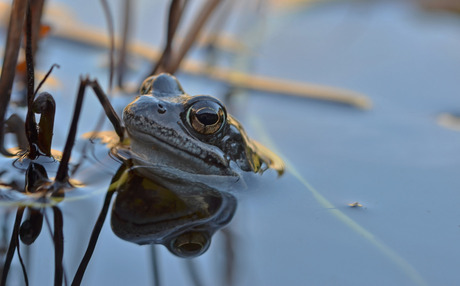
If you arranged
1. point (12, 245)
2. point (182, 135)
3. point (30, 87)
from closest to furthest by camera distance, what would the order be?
point (12, 245) < point (30, 87) < point (182, 135)

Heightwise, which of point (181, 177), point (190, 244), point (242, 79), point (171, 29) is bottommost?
point (190, 244)

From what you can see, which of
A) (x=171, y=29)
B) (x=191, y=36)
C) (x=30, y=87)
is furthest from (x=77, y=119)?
(x=191, y=36)

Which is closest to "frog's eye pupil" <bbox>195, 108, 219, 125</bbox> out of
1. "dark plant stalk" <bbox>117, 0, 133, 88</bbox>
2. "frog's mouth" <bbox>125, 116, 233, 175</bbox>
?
"frog's mouth" <bbox>125, 116, 233, 175</bbox>

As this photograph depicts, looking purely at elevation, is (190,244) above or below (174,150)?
below

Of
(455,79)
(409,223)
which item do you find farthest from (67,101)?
(455,79)

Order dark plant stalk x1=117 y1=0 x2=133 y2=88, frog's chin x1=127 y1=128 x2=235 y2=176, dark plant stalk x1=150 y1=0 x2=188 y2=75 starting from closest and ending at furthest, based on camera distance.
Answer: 1. frog's chin x1=127 y1=128 x2=235 y2=176
2. dark plant stalk x1=150 y1=0 x2=188 y2=75
3. dark plant stalk x1=117 y1=0 x2=133 y2=88

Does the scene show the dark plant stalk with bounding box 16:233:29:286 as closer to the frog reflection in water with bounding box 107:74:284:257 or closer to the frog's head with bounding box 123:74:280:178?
the frog reflection in water with bounding box 107:74:284:257

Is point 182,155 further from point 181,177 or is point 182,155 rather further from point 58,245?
point 58,245

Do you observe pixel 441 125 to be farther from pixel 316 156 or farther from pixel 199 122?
pixel 199 122
